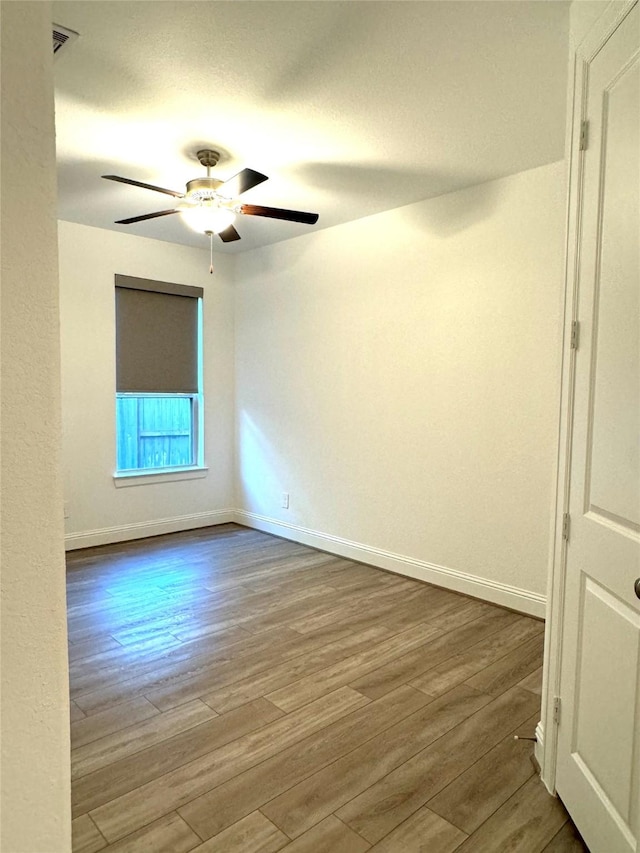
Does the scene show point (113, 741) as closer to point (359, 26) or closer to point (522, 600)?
point (522, 600)

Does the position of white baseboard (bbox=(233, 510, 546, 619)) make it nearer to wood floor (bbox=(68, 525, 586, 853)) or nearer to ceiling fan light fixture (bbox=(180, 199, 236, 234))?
wood floor (bbox=(68, 525, 586, 853))

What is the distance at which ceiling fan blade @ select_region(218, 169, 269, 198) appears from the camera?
2.76 metres

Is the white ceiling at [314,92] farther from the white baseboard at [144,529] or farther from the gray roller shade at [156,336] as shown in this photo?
the white baseboard at [144,529]

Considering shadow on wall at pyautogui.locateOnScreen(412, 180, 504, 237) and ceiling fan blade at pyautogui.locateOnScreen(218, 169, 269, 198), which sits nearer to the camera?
ceiling fan blade at pyautogui.locateOnScreen(218, 169, 269, 198)

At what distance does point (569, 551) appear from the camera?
1.91 meters

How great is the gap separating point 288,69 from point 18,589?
92.0 inches

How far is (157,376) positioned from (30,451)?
15.0 ft

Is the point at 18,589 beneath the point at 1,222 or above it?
beneath

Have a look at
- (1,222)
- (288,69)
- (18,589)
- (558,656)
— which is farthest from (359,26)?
(558,656)

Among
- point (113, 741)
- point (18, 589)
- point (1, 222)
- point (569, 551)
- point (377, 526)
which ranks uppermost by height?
point (1, 222)

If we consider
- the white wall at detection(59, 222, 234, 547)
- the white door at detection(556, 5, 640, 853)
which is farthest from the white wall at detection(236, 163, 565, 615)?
the white door at detection(556, 5, 640, 853)

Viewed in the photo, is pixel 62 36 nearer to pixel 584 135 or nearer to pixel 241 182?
pixel 241 182

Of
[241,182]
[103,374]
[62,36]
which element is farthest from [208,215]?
[103,374]

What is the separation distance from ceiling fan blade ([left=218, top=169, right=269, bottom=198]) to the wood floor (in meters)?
2.47
